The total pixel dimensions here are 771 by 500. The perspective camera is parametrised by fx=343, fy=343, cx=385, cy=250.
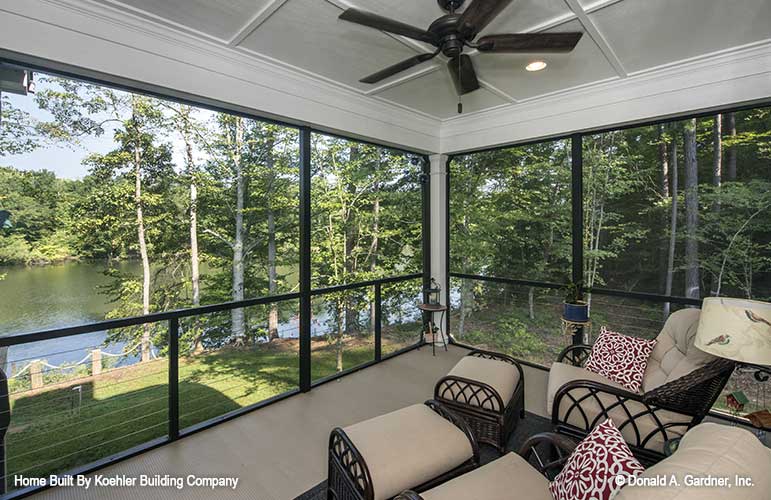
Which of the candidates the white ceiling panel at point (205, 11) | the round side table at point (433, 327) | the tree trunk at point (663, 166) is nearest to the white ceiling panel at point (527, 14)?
the white ceiling panel at point (205, 11)

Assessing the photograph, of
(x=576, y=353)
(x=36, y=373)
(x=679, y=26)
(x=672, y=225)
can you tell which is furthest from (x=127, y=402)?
(x=672, y=225)

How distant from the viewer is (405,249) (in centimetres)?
479

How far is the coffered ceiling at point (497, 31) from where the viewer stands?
2.12 metres

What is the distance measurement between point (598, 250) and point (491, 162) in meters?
1.70

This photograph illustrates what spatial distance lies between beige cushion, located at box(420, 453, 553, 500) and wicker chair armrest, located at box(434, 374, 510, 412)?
29.6 inches

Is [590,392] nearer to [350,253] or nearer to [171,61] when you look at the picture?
[350,253]

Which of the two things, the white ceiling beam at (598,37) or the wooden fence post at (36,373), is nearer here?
the white ceiling beam at (598,37)

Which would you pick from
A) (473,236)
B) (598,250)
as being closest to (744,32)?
(598,250)

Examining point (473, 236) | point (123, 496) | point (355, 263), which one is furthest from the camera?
point (473, 236)

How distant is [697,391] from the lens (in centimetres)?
204

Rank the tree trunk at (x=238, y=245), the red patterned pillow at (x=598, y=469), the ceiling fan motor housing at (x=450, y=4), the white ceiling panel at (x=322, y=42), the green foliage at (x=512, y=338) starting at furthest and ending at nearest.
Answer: the green foliage at (x=512, y=338) → the tree trunk at (x=238, y=245) → the white ceiling panel at (x=322, y=42) → the ceiling fan motor housing at (x=450, y=4) → the red patterned pillow at (x=598, y=469)

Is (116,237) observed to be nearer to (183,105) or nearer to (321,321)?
(183,105)

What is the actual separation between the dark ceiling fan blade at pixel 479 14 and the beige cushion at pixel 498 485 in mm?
2140

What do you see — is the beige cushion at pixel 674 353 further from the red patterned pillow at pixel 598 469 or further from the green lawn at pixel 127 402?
the green lawn at pixel 127 402
